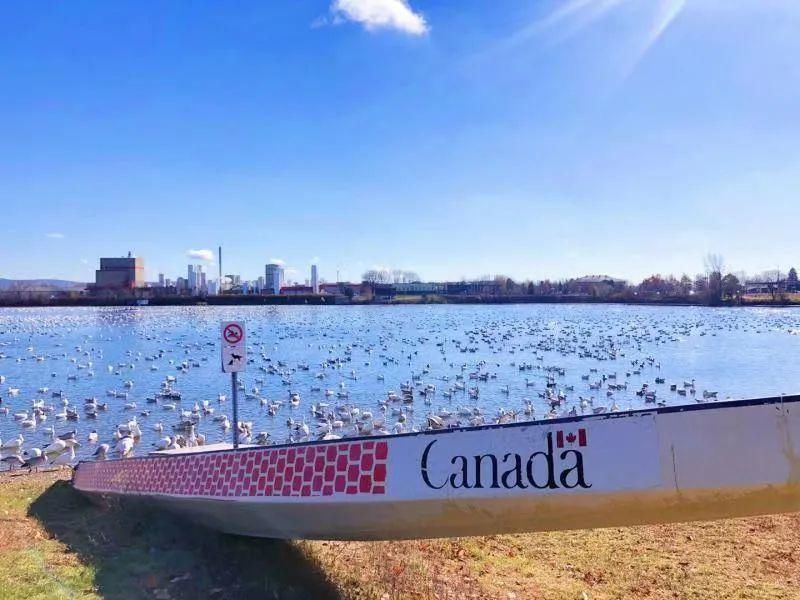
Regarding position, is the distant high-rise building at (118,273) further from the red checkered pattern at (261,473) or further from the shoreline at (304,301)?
the red checkered pattern at (261,473)

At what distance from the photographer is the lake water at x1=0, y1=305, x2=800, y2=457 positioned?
23938 millimetres

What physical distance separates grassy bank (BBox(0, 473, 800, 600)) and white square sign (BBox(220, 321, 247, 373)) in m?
2.22

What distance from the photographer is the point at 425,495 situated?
6.79m

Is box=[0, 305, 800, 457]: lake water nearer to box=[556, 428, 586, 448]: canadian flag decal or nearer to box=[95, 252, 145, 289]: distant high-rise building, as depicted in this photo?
box=[556, 428, 586, 448]: canadian flag decal

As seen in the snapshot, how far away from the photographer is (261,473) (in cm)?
795

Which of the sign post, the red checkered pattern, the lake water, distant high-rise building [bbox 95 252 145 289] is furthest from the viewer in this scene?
distant high-rise building [bbox 95 252 145 289]

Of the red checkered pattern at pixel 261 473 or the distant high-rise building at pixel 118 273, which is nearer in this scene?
the red checkered pattern at pixel 261 473

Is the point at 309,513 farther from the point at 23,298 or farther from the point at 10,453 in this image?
the point at 23,298

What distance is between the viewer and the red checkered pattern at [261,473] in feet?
23.7

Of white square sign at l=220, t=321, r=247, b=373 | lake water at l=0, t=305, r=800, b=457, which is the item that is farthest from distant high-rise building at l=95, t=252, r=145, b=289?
white square sign at l=220, t=321, r=247, b=373

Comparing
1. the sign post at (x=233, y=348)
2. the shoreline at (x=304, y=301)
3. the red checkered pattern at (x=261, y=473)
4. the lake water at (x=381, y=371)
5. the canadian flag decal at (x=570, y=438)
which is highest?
the shoreline at (x=304, y=301)

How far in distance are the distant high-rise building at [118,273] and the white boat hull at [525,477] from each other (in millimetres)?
174141

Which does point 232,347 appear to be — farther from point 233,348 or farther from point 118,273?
point 118,273

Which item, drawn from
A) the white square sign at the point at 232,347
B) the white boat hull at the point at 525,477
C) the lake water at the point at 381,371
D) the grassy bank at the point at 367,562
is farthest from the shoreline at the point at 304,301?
the white boat hull at the point at 525,477
